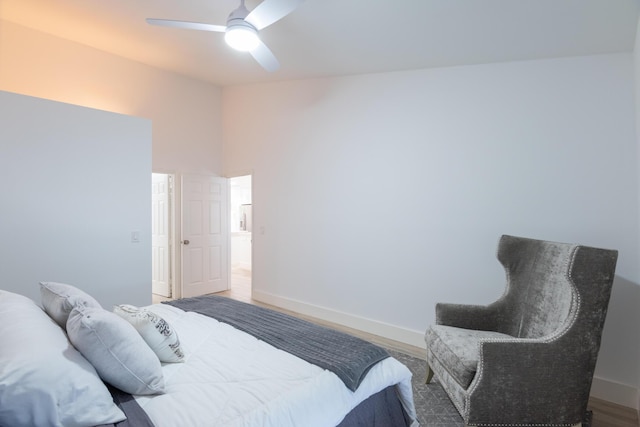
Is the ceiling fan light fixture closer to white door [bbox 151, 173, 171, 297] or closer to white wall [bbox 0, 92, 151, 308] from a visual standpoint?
white wall [bbox 0, 92, 151, 308]

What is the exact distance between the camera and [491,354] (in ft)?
6.00

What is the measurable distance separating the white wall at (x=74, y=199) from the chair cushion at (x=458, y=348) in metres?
3.00

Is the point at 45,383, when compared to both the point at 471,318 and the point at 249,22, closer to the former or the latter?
the point at 249,22

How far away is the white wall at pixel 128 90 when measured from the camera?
359 cm

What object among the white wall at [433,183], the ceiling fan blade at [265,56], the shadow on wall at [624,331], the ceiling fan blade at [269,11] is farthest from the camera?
the ceiling fan blade at [265,56]

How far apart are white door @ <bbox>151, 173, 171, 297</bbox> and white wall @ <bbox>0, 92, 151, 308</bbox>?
1.48 metres

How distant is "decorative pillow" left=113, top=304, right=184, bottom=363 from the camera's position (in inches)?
58.8

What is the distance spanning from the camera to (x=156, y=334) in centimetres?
151

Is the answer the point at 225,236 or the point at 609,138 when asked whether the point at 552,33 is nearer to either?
the point at 609,138

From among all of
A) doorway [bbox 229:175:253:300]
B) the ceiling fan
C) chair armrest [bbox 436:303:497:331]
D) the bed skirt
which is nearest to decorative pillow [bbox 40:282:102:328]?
the bed skirt

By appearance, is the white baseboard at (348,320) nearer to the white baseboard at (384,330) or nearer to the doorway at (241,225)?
the white baseboard at (384,330)

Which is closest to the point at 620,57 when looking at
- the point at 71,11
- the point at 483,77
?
the point at 483,77

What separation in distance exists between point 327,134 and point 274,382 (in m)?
3.18

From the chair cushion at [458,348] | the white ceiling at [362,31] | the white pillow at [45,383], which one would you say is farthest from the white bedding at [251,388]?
the white ceiling at [362,31]
